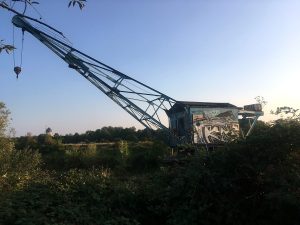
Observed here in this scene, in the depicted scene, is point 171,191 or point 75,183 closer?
point 171,191

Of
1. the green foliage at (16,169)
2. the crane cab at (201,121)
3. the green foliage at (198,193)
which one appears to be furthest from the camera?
the crane cab at (201,121)

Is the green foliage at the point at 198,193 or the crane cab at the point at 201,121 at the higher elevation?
the crane cab at the point at 201,121

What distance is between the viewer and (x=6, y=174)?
12.0 meters

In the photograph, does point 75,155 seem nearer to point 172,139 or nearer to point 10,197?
point 172,139

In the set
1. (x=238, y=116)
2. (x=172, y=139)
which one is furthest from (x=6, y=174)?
(x=238, y=116)

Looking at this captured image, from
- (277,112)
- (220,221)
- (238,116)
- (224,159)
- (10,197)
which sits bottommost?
(220,221)

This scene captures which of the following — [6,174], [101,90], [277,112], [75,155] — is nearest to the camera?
[277,112]

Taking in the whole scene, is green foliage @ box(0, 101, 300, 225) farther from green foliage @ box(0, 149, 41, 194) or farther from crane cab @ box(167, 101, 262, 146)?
crane cab @ box(167, 101, 262, 146)

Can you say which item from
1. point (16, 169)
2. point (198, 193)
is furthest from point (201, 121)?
point (198, 193)

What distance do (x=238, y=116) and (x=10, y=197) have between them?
14.7m

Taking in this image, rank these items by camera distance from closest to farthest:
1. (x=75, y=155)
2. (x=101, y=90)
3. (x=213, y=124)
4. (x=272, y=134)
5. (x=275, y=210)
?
(x=275, y=210), (x=272, y=134), (x=213, y=124), (x=101, y=90), (x=75, y=155)

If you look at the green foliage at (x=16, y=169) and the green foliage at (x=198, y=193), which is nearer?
the green foliage at (x=198, y=193)

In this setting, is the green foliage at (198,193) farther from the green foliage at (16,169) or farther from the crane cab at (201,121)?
the crane cab at (201,121)

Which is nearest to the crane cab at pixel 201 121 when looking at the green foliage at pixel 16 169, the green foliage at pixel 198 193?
the green foliage at pixel 16 169
